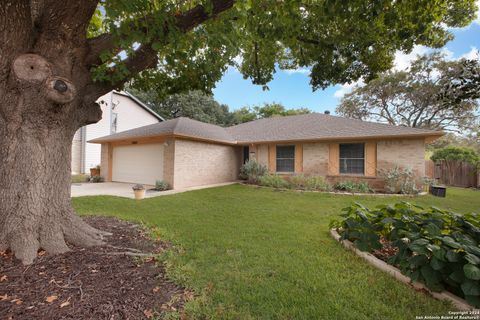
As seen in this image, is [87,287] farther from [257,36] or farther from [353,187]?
[353,187]

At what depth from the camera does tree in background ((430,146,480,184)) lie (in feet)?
48.0

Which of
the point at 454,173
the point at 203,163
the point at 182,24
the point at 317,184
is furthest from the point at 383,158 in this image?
the point at 182,24

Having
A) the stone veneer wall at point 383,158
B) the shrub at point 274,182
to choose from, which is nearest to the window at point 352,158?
the stone veneer wall at point 383,158

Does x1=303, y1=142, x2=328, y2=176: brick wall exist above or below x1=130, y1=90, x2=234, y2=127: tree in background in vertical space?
below

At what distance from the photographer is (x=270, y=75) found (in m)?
5.80

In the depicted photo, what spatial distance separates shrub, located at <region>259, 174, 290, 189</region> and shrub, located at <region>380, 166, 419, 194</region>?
186 inches

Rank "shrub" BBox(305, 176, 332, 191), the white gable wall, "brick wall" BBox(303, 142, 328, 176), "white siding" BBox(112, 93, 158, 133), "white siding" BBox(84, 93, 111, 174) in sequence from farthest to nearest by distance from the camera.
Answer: "white siding" BBox(112, 93, 158, 133)
"white siding" BBox(84, 93, 111, 174)
the white gable wall
"brick wall" BBox(303, 142, 328, 176)
"shrub" BBox(305, 176, 332, 191)

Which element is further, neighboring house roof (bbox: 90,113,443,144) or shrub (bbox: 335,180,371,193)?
neighboring house roof (bbox: 90,113,443,144)

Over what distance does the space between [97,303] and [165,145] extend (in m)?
9.39

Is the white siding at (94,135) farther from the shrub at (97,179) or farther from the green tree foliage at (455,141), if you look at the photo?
the green tree foliage at (455,141)

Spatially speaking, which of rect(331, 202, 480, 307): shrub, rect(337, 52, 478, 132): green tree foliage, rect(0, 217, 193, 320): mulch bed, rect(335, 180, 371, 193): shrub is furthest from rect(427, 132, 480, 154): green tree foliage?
rect(0, 217, 193, 320): mulch bed

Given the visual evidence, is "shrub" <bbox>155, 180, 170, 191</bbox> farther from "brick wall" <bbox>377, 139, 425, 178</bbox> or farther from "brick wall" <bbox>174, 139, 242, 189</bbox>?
"brick wall" <bbox>377, 139, 425, 178</bbox>

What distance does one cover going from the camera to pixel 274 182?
11.6 m

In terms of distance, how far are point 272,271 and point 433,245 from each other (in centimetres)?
189
